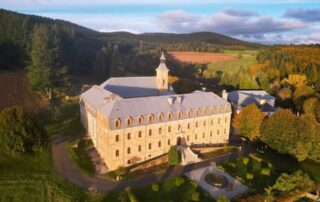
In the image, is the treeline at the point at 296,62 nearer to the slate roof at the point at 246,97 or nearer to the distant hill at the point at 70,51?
the slate roof at the point at 246,97

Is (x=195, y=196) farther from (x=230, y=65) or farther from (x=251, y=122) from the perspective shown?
(x=230, y=65)

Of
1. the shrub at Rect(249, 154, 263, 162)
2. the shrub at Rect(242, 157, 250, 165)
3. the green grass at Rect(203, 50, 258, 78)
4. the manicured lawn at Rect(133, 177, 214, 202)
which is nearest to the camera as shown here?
the manicured lawn at Rect(133, 177, 214, 202)

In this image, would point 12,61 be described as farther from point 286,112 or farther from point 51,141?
point 286,112

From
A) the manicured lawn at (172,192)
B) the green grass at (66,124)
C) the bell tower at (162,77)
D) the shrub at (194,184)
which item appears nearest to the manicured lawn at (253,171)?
the shrub at (194,184)

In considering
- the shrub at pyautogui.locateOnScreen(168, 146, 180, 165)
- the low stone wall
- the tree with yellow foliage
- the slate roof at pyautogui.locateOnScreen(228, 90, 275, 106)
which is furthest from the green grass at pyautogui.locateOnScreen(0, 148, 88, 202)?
the slate roof at pyautogui.locateOnScreen(228, 90, 275, 106)

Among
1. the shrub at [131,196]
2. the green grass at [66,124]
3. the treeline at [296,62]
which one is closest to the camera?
the shrub at [131,196]

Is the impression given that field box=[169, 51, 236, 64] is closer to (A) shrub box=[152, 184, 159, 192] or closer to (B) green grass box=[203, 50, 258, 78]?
(B) green grass box=[203, 50, 258, 78]
